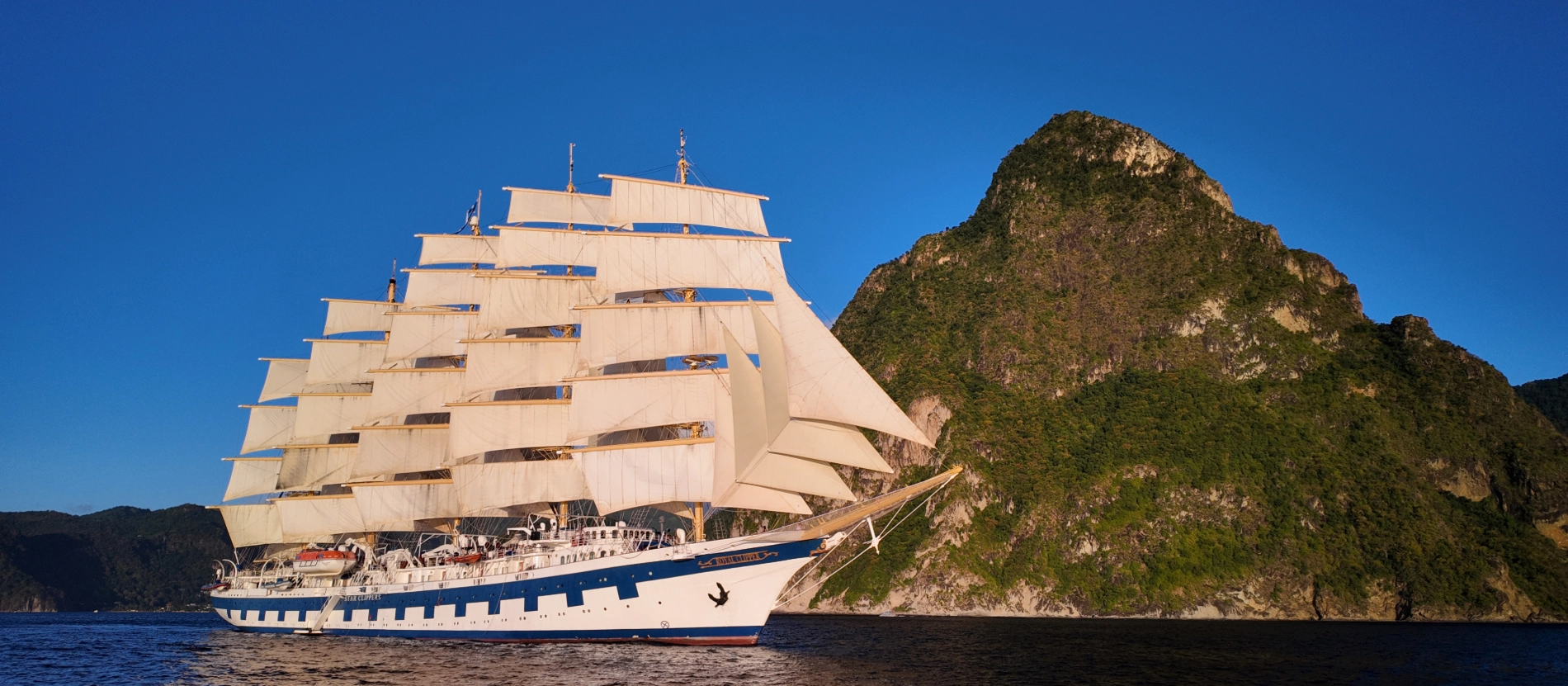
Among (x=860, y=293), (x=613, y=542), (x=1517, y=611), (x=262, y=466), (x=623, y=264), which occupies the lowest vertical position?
(x=1517, y=611)

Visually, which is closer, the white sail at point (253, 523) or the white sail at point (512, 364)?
the white sail at point (512, 364)

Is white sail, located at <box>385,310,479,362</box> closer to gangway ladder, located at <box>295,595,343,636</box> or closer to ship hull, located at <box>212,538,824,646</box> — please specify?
gangway ladder, located at <box>295,595,343,636</box>

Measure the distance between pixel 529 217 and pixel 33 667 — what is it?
122 feet

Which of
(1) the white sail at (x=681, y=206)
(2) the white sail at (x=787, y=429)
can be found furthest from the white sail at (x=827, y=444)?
(1) the white sail at (x=681, y=206)

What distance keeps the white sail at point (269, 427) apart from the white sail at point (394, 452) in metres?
17.0

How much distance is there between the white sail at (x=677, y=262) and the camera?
2569 inches

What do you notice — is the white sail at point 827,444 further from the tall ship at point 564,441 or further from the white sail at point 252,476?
the white sail at point 252,476

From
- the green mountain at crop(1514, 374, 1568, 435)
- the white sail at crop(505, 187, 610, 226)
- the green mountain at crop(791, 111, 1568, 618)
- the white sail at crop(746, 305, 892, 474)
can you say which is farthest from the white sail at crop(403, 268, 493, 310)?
the green mountain at crop(1514, 374, 1568, 435)

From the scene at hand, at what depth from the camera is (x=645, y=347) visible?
63438 mm

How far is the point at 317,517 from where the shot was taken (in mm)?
82062

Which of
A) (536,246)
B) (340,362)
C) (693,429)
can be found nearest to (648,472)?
(693,429)

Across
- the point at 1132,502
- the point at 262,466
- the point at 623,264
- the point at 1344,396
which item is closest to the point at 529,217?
the point at 623,264

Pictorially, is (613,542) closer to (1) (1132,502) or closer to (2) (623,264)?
(2) (623,264)

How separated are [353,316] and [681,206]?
120ft
